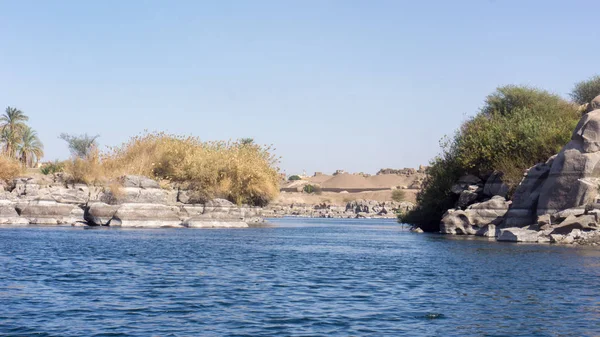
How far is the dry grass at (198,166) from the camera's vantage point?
223ft

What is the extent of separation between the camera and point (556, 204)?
39750mm

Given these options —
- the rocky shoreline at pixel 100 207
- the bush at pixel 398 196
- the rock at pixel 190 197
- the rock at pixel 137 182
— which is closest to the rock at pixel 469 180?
the rocky shoreline at pixel 100 207

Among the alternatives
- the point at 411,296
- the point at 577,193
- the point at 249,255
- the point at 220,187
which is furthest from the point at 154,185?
the point at 411,296

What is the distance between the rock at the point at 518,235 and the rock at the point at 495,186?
29.9ft

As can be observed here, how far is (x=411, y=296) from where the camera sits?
62.6ft

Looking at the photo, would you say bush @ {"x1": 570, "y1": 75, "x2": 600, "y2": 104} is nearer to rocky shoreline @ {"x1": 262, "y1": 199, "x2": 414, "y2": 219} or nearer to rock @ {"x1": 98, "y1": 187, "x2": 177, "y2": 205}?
rock @ {"x1": 98, "y1": 187, "x2": 177, "y2": 205}

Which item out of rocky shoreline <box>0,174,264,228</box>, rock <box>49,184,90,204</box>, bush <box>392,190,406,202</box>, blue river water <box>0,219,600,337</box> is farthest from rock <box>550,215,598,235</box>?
bush <box>392,190,406,202</box>

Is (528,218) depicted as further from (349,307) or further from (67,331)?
(67,331)

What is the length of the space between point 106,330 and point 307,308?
4943 mm

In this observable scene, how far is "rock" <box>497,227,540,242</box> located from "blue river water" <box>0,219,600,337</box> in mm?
4556

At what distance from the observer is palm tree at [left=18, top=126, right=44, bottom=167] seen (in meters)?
87.0

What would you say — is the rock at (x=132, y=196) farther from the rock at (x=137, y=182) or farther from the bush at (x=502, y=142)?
the bush at (x=502, y=142)

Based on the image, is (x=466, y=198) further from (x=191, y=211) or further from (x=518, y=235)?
(x=191, y=211)

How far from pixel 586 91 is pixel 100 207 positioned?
4759 centimetres
